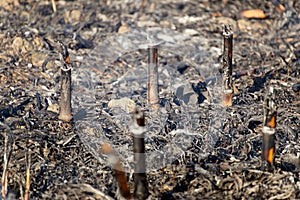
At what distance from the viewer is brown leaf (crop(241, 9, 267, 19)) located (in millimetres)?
8438

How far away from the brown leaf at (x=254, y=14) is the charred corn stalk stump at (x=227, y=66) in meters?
2.65

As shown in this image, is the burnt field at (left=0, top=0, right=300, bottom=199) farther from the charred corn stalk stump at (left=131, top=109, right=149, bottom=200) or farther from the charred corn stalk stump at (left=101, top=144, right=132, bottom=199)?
the charred corn stalk stump at (left=131, top=109, right=149, bottom=200)

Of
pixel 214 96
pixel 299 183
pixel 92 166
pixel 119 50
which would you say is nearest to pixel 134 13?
pixel 119 50

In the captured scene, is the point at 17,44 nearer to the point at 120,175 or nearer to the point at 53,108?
→ the point at 53,108

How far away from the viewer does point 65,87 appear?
18.8 feet

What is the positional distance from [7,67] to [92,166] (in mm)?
2250

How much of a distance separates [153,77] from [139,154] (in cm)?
181

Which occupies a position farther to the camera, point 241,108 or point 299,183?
point 241,108

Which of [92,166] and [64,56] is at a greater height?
[64,56]

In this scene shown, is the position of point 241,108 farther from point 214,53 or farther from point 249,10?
point 249,10

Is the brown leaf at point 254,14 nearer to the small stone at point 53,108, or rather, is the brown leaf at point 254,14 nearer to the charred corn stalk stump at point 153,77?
the charred corn stalk stump at point 153,77

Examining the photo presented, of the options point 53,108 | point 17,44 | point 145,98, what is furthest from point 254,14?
point 53,108

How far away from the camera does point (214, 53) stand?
7586 millimetres

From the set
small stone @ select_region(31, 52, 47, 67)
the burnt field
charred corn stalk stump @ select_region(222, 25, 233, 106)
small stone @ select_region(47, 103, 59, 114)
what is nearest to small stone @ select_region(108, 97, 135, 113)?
the burnt field
